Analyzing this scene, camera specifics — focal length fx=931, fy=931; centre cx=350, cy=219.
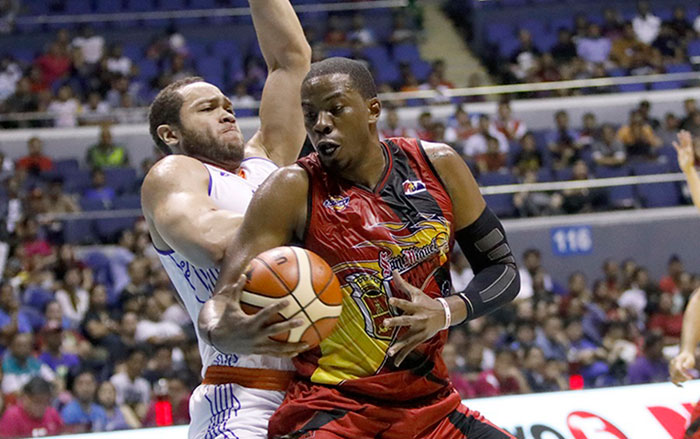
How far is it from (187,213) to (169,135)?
0.56 m

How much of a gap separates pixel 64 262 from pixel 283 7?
6987 mm

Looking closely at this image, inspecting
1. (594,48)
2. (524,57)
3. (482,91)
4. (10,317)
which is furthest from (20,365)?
(594,48)

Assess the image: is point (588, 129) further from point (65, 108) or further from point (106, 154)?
point (65, 108)

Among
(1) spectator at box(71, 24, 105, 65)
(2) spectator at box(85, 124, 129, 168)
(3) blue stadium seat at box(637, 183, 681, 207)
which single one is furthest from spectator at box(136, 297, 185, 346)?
(3) blue stadium seat at box(637, 183, 681, 207)

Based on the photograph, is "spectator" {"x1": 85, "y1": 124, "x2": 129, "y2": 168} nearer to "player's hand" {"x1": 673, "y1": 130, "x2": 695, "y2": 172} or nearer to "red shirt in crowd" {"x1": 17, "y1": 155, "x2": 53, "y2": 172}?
"red shirt in crowd" {"x1": 17, "y1": 155, "x2": 53, "y2": 172}

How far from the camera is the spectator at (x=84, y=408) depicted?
7.27 m

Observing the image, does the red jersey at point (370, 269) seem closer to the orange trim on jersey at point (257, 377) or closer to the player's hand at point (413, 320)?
the player's hand at point (413, 320)

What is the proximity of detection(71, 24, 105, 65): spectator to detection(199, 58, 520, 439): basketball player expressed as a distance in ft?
38.3

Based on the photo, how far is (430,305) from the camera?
2568 millimetres

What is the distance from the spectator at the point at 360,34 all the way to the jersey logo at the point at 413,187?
11851 millimetres

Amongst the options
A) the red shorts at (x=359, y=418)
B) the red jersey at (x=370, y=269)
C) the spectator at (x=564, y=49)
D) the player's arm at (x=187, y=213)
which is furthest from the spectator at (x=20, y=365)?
the spectator at (x=564, y=49)

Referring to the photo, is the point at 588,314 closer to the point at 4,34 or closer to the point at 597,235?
the point at 597,235

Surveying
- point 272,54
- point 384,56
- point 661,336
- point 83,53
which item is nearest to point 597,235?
point 661,336

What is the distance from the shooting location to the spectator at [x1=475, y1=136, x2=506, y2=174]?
38.9ft
